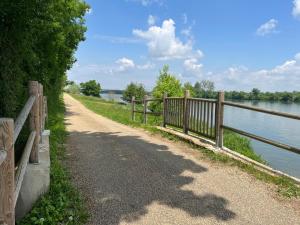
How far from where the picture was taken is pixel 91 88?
11075 centimetres

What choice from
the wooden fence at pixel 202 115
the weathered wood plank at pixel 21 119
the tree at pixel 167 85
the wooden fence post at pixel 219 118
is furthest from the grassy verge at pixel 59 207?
the tree at pixel 167 85

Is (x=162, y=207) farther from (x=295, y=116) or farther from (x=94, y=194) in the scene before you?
(x=295, y=116)

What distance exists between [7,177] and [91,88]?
110 meters

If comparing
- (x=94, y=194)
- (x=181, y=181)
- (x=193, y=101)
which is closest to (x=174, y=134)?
(x=193, y=101)

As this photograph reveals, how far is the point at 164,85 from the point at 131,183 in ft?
70.5

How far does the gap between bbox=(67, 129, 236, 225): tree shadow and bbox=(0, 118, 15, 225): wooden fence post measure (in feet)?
4.35

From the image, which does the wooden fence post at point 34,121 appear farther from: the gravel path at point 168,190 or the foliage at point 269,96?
the foliage at point 269,96

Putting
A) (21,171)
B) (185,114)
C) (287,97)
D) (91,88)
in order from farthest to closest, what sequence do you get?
(91,88), (287,97), (185,114), (21,171)

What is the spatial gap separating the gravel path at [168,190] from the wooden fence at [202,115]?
84cm

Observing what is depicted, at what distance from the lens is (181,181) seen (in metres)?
5.55

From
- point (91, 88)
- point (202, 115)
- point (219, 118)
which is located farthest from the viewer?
point (91, 88)

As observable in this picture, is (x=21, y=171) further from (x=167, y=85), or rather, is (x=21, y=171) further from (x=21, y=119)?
(x=167, y=85)

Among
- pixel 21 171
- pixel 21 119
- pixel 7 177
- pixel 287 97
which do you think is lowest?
pixel 287 97

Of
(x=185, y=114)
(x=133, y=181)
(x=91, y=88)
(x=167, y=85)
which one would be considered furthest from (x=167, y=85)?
(x=91, y=88)
